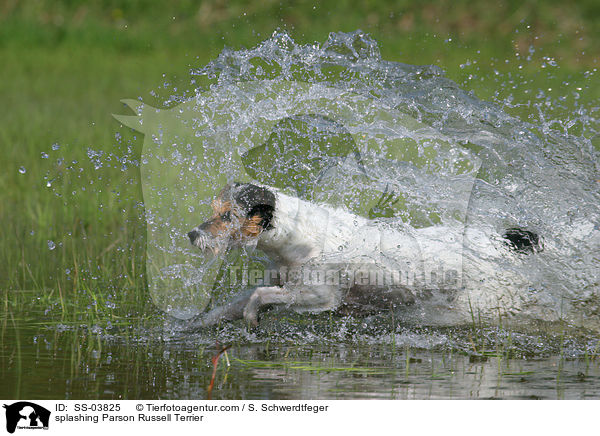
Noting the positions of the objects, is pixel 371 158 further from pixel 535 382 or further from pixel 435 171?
pixel 535 382

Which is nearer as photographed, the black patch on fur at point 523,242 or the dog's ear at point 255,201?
the dog's ear at point 255,201

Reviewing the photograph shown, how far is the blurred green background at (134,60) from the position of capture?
8000 millimetres

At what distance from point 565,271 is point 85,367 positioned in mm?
3029

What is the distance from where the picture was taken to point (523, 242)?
509 cm

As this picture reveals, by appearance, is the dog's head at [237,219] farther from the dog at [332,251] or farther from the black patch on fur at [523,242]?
the black patch on fur at [523,242]

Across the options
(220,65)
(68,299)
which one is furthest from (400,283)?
(68,299)

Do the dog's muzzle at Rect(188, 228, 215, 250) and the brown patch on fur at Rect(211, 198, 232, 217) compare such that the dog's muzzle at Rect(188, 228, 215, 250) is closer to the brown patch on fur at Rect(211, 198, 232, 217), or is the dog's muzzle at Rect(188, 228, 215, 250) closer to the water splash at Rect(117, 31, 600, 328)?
the brown patch on fur at Rect(211, 198, 232, 217)

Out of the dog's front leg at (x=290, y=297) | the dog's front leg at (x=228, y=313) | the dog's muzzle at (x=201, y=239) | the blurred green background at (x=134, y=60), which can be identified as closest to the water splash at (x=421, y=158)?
the dog's front leg at (x=228, y=313)

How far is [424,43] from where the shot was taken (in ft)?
55.7
